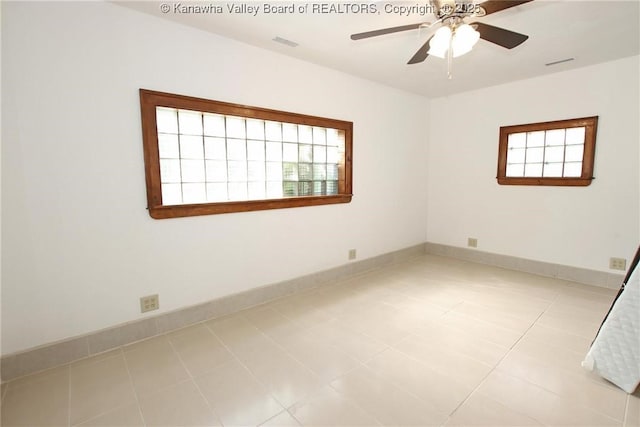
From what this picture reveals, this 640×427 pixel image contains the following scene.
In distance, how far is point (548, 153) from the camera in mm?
3734

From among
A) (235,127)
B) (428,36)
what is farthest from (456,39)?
(235,127)

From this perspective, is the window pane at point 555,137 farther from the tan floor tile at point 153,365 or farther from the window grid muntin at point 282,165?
the tan floor tile at point 153,365

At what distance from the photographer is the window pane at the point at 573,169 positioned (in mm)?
3488

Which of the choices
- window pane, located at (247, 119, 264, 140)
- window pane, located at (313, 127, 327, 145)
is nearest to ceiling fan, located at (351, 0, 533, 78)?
window pane, located at (247, 119, 264, 140)

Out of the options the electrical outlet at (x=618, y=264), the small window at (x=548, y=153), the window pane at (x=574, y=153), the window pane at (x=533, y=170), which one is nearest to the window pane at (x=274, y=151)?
the small window at (x=548, y=153)

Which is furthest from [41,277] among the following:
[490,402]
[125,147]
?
→ [490,402]

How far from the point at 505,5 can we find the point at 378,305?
98.4 inches

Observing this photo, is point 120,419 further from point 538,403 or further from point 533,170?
point 533,170

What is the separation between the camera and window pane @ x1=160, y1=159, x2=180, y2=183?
2.46 m

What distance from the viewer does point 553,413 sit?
5.14 feet

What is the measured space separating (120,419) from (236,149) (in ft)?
7.10

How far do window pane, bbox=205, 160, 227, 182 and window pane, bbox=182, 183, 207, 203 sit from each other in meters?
0.11

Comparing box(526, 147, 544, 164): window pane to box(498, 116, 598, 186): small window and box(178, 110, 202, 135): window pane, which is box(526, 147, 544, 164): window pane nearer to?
box(498, 116, 598, 186): small window

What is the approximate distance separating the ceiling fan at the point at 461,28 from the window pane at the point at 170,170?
5.74ft
